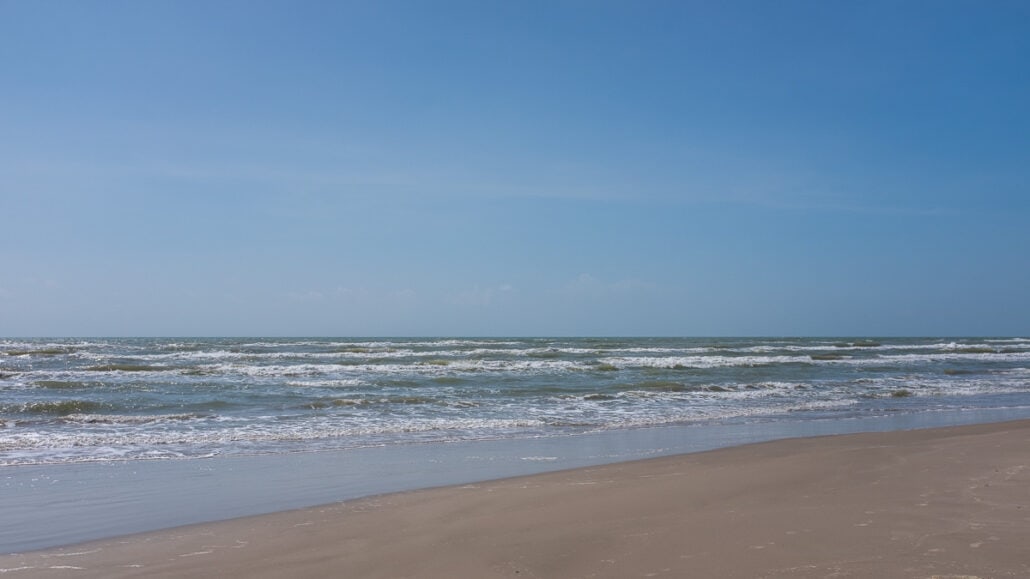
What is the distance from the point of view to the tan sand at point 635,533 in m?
4.41

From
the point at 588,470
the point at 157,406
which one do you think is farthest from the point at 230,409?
the point at 588,470

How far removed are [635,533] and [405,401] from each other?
12.6 m

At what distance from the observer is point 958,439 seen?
10.4 metres

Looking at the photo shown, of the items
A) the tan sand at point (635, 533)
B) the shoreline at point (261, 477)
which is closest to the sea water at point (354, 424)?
the shoreline at point (261, 477)

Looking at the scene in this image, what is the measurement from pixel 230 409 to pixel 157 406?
6.46 ft

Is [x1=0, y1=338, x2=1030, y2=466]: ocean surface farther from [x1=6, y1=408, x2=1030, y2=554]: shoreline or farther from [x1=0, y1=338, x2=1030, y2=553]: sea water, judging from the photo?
[x1=6, y1=408, x2=1030, y2=554]: shoreline

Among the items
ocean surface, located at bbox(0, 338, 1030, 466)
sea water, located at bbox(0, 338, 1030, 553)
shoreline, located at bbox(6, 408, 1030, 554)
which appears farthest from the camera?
ocean surface, located at bbox(0, 338, 1030, 466)

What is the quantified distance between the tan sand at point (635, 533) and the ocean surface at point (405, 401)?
4.63 m

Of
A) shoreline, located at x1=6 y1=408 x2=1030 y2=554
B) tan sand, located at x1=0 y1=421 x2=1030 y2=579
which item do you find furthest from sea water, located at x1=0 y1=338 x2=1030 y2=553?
tan sand, located at x1=0 y1=421 x2=1030 y2=579

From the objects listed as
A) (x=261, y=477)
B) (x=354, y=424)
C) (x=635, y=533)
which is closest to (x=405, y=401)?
(x=354, y=424)

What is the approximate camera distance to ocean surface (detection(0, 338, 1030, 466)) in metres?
11.4

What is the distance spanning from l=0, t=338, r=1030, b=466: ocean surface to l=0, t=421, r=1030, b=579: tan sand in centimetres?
463

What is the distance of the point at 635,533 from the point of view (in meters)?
5.17

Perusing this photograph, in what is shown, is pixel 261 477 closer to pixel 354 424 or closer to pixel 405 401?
pixel 354 424
